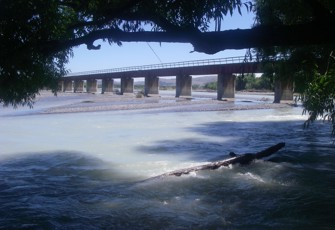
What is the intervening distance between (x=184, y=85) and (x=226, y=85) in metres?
Answer: 10.5

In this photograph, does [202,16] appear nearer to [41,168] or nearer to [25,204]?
[25,204]

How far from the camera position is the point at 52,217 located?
21.6 ft

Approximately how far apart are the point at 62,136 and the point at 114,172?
877cm

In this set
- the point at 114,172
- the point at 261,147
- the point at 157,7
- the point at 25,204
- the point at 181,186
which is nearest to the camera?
the point at 157,7

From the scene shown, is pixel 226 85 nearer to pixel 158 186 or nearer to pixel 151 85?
pixel 151 85

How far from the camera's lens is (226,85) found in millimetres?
54344

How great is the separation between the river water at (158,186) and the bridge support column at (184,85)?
4548cm

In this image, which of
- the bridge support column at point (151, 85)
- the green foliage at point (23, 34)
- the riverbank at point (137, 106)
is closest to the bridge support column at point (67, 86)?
the bridge support column at point (151, 85)

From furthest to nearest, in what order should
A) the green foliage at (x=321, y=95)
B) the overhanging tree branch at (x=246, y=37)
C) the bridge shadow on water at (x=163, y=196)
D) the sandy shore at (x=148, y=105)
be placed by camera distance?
the sandy shore at (x=148, y=105), the green foliage at (x=321, y=95), the bridge shadow on water at (x=163, y=196), the overhanging tree branch at (x=246, y=37)

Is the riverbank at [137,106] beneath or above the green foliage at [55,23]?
beneath

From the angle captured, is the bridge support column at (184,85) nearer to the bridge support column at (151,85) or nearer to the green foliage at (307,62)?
Answer: the bridge support column at (151,85)

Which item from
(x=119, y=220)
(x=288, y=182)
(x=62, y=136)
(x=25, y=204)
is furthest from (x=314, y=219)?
(x=62, y=136)

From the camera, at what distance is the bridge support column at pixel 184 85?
204 ft

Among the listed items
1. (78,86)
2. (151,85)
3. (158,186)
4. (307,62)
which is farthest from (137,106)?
(78,86)
